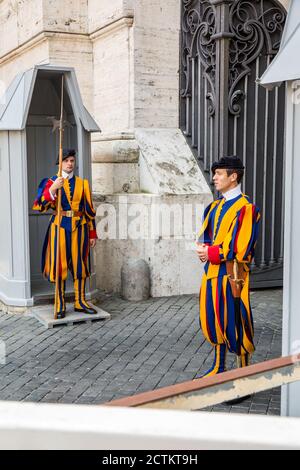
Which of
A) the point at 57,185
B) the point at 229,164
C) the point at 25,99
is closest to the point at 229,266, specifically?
the point at 229,164

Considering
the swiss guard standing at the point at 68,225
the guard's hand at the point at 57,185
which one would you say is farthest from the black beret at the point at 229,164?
the swiss guard standing at the point at 68,225

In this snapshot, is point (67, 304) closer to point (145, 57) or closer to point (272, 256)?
point (272, 256)

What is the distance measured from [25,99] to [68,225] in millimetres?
1404

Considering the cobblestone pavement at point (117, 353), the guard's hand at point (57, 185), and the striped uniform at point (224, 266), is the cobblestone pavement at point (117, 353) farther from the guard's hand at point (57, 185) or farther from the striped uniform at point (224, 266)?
the guard's hand at point (57, 185)

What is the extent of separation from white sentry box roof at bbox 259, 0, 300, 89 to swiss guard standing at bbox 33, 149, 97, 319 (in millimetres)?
3049

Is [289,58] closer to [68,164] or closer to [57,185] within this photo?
[57,185]

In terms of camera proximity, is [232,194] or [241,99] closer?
[232,194]

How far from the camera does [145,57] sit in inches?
307

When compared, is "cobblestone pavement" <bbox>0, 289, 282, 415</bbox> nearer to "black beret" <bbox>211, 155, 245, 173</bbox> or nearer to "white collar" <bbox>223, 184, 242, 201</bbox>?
"white collar" <bbox>223, 184, 242, 201</bbox>

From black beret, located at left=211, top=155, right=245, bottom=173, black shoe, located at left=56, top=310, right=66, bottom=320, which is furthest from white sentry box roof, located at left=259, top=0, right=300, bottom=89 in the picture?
black shoe, located at left=56, top=310, right=66, bottom=320

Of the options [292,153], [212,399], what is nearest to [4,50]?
[292,153]

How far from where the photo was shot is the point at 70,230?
20.8 feet

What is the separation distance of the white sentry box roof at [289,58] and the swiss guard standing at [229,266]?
93 centimetres

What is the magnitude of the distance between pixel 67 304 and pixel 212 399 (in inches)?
199
